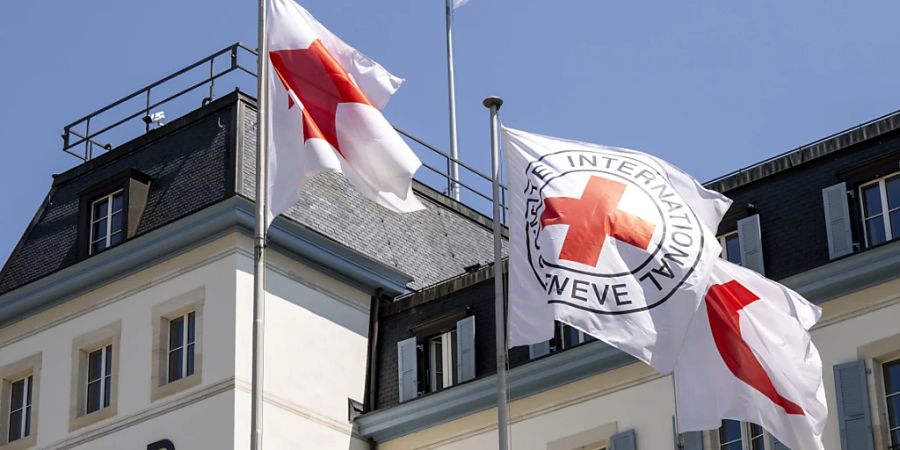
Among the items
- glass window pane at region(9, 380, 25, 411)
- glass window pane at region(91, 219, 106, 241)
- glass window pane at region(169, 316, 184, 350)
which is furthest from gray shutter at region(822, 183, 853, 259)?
glass window pane at region(9, 380, 25, 411)

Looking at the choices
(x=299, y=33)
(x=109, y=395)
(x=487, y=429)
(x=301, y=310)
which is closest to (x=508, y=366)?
(x=487, y=429)

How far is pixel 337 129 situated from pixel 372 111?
65cm

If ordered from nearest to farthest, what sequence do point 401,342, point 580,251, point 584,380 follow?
point 580,251 < point 584,380 < point 401,342

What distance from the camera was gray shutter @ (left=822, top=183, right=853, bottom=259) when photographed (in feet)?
125

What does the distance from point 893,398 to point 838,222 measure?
3193mm

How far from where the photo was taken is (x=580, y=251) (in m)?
31.9

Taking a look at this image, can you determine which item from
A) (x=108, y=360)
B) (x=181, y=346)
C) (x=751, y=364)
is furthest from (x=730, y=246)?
(x=108, y=360)

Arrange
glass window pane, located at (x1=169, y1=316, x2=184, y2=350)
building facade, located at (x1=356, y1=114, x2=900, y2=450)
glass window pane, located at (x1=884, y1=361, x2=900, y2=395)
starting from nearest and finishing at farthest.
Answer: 1. glass window pane, located at (x1=884, y1=361, x2=900, y2=395)
2. building facade, located at (x1=356, y1=114, x2=900, y2=450)
3. glass window pane, located at (x1=169, y1=316, x2=184, y2=350)

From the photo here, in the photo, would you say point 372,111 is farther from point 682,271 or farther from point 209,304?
point 209,304

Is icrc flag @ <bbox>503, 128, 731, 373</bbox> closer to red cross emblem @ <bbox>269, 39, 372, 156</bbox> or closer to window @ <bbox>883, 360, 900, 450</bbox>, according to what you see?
red cross emblem @ <bbox>269, 39, 372, 156</bbox>

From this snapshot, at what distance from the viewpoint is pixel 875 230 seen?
38.0m

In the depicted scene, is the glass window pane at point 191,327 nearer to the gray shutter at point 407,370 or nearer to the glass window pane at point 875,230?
the gray shutter at point 407,370

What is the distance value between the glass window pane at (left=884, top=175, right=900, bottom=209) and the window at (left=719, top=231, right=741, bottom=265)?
9.94ft

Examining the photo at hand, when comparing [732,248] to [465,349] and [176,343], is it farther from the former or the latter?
[176,343]
